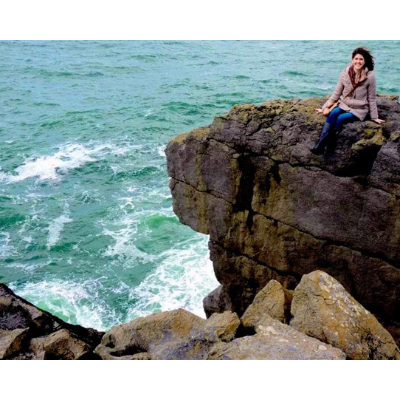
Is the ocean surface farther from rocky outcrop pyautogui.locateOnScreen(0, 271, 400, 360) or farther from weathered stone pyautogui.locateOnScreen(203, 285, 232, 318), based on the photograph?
rocky outcrop pyautogui.locateOnScreen(0, 271, 400, 360)

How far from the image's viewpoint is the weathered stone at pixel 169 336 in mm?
10430

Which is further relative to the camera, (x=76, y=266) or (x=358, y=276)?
(x=76, y=266)

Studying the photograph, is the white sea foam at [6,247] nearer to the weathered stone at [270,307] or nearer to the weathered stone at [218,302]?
the weathered stone at [218,302]

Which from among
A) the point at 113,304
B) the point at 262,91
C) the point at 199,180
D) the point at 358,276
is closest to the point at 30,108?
the point at 262,91

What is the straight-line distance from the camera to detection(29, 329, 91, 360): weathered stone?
11.4m

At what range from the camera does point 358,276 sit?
12867mm

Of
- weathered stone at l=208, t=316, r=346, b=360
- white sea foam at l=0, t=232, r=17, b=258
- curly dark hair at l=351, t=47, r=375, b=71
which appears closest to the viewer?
weathered stone at l=208, t=316, r=346, b=360

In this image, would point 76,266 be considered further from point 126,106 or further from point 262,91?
point 262,91

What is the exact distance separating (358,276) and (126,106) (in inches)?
1739

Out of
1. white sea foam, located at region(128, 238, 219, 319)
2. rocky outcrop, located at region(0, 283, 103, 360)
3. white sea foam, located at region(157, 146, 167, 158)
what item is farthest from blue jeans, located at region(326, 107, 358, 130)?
white sea foam, located at region(157, 146, 167, 158)

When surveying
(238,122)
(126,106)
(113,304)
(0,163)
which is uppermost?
(238,122)

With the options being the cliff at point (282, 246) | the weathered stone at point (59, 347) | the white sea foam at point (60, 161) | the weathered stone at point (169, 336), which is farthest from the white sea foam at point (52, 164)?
the weathered stone at point (169, 336)

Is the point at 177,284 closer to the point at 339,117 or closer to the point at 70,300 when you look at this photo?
the point at 70,300

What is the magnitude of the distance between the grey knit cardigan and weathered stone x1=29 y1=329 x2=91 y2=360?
29.5 feet
